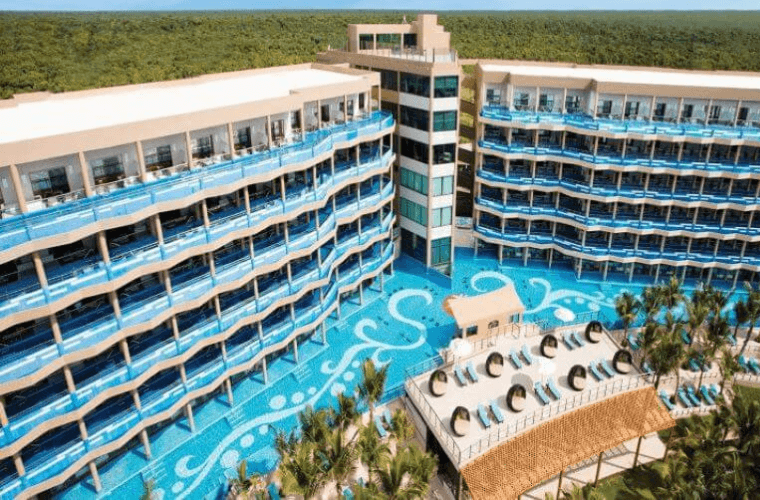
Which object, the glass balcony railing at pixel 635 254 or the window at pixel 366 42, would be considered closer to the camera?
the glass balcony railing at pixel 635 254

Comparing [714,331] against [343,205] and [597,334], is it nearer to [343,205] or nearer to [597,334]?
[597,334]

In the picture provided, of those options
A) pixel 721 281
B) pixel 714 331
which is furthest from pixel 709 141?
pixel 714 331

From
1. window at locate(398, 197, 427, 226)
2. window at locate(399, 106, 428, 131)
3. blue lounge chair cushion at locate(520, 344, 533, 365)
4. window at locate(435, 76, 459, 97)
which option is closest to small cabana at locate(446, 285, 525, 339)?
blue lounge chair cushion at locate(520, 344, 533, 365)

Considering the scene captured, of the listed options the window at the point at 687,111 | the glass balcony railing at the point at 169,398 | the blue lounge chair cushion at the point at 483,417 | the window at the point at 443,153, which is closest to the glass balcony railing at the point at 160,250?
the glass balcony railing at the point at 169,398

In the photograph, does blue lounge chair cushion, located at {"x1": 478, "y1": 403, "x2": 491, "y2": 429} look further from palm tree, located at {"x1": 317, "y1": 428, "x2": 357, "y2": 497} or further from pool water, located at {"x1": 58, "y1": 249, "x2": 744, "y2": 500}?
palm tree, located at {"x1": 317, "y1": 428, "x2": 357, "y2": 497}

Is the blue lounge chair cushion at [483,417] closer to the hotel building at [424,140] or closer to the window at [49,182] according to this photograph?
the hotel building at [424,140]
